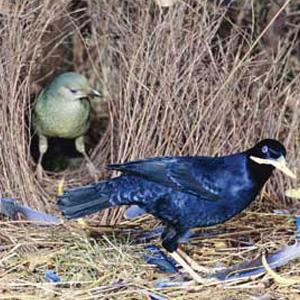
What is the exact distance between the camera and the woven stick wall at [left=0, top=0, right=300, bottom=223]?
4.32 metres

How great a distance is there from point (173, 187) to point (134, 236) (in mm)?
590

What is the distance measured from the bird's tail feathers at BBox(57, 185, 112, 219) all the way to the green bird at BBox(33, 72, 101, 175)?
1313 mm

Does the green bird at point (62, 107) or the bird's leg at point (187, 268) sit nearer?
the bird's leg at point (187, 268)

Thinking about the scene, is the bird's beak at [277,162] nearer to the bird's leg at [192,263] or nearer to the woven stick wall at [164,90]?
the bird's leg at [192,263]

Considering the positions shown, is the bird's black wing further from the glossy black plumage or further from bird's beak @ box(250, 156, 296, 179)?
bird's beak @ box(250, 156, 296, 179)

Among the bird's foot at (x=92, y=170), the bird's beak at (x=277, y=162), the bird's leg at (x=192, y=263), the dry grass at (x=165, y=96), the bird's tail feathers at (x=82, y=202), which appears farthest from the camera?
the bird's foot at (x=92, y=170)

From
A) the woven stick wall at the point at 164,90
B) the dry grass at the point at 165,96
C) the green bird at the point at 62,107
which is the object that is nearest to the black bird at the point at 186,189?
the dry grass at the point at 165,96

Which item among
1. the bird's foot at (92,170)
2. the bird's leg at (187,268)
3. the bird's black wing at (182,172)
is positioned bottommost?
Result: the bird's foot at (92,170)

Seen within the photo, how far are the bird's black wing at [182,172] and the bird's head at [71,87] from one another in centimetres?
140

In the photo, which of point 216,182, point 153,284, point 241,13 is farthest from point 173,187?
point 241,13

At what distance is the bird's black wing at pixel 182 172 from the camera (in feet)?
12.0

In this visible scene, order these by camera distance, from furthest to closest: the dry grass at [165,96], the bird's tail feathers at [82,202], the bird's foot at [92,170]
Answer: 1. the bird's foot at [92,170]
2. the dry grass at [165,96]
3. the bird's tail feathers at [82,202]

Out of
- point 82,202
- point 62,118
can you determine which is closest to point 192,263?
point 82,202

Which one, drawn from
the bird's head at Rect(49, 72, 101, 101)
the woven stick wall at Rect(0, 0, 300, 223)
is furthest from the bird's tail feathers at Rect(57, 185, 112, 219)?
the bird's head at Rect(49, 72, 101, 101)
